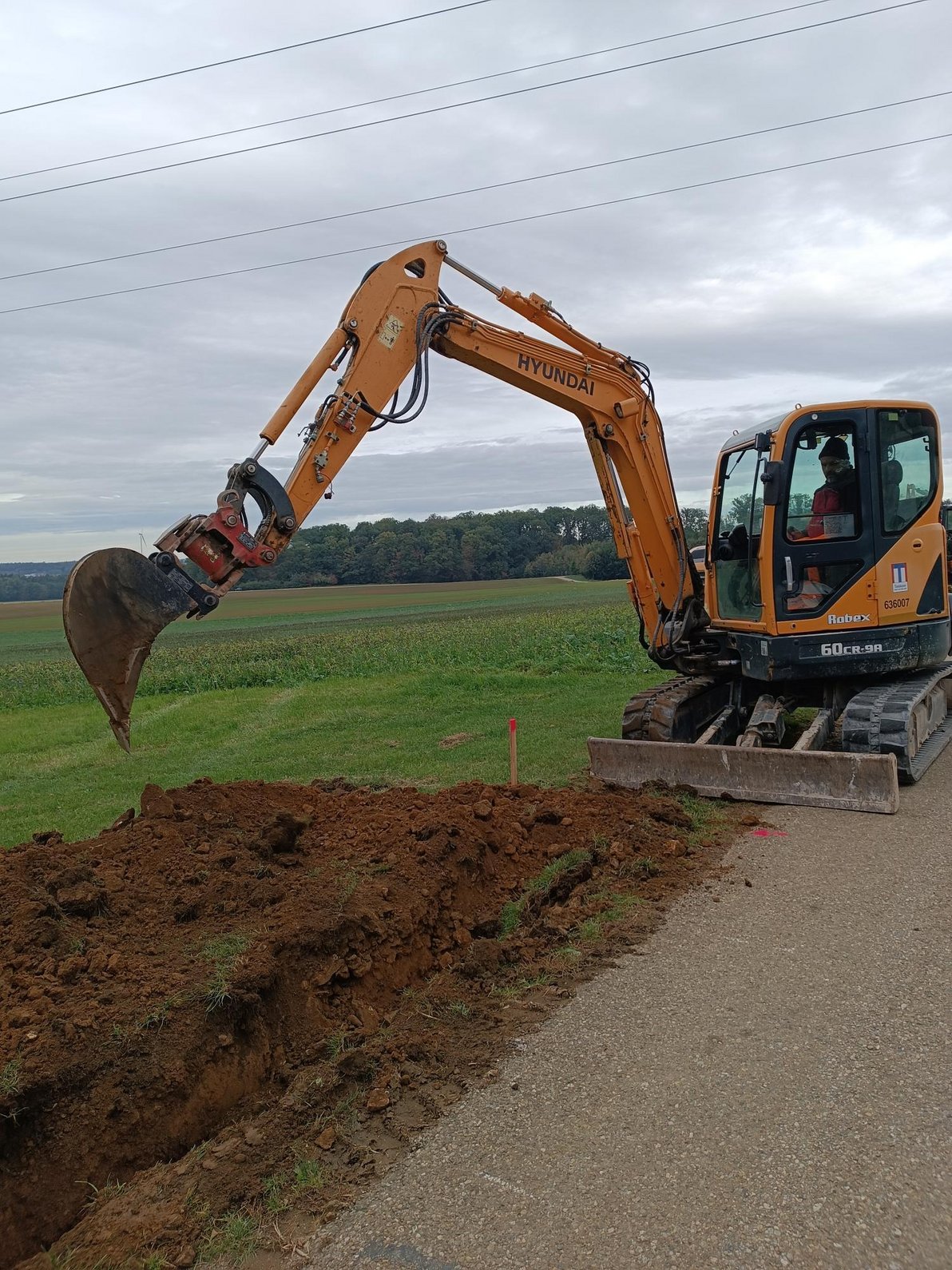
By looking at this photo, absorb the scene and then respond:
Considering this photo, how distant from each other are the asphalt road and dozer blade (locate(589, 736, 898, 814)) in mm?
2123

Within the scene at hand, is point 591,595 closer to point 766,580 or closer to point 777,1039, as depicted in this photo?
point 766,580

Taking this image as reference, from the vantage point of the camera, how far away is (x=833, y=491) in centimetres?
886

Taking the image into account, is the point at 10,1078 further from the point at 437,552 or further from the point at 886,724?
the point at 437,552

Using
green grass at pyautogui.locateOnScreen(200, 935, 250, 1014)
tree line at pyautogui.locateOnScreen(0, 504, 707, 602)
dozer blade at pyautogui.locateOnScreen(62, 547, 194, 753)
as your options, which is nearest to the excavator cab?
dozer blade at pyautogui.locateOnScreen(62, 547, 194, 753)

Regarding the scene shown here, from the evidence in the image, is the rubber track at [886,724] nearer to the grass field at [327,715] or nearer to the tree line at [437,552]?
the grass field at [327,715]

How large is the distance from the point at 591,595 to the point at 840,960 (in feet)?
177

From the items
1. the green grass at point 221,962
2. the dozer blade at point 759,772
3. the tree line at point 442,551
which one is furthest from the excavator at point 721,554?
the tree line at point 442,551

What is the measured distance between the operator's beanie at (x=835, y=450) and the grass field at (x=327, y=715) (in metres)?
3.89

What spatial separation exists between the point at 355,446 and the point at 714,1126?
5580 mm

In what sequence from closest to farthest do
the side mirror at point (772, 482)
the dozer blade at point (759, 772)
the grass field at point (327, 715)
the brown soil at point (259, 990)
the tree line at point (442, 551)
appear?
the brown soil at point (259, 990) < the dozer blade at point (759, 772) < the side mirror at point (772, 482) < the grass field at point (327, 715) < the tree line at point (442, 551)

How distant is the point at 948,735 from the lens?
34.5 feet

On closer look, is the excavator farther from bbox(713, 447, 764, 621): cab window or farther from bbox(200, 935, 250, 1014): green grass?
bbox(200, 935, 250, 1014): green grass

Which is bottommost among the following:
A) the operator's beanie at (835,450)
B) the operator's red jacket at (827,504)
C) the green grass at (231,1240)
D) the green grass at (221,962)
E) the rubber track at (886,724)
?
the green grass at (231,1240)

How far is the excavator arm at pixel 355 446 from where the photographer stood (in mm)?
6367
